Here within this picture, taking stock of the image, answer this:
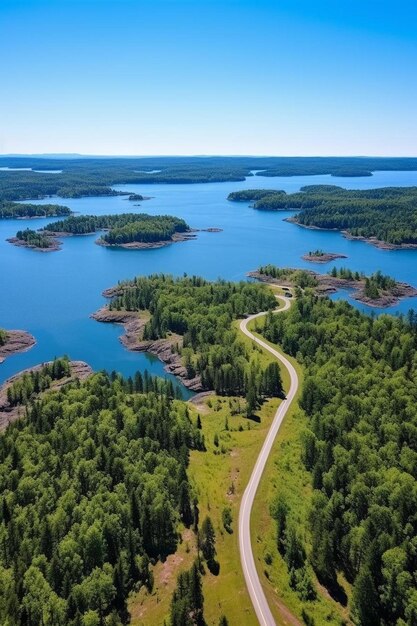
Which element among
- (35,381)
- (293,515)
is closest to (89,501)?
(293,515)

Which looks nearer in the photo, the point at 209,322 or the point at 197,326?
the point at 197,326

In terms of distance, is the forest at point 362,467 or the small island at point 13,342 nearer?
the forest at point 362,467

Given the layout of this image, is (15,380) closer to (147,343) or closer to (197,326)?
(147,343)

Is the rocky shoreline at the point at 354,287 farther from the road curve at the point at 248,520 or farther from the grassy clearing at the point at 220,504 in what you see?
the grassy clearing at the point at 220,504

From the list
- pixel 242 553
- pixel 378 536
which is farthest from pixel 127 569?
pixel 378 536

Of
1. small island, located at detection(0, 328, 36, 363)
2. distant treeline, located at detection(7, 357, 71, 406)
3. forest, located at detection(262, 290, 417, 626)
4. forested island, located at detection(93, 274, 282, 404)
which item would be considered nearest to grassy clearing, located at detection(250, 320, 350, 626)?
forest, located at detection(262, 290, 417, 626)

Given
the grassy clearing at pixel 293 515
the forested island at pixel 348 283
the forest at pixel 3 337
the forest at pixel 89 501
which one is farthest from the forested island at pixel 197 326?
the forest at pixel 3 337
